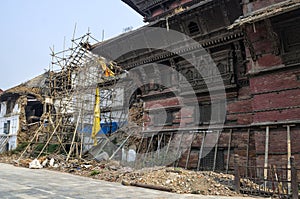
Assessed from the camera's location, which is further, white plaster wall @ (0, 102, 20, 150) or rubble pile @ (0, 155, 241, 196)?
white plaster wall @ (0, 102, 20, 150)

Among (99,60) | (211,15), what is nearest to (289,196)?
(211,15)

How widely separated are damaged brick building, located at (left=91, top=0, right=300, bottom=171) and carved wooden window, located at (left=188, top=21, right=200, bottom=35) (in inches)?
2.0

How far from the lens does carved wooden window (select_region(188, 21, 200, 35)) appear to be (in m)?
12.9

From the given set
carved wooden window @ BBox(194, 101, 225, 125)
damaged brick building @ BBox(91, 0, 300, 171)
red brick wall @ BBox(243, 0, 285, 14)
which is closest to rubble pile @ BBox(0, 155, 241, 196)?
damaged brick building @ BBox(91, 0, 300, 171)

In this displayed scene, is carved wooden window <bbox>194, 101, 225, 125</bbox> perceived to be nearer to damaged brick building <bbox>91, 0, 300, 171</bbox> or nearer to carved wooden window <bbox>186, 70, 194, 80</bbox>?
damaged brick building <bbox>91, 0, 300, 171</bbox>

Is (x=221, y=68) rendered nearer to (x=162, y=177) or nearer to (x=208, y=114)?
(x=208, y=114)

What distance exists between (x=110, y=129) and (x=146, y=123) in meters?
5.37

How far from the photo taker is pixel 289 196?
22.6 feet

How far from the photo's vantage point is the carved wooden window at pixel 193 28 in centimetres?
1285

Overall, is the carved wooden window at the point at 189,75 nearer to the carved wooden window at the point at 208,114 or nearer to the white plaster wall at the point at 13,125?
the carved wooden window at the point at 208,114

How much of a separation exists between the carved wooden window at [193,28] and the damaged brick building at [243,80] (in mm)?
51

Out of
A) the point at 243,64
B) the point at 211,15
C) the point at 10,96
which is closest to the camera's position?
the point at 243,64

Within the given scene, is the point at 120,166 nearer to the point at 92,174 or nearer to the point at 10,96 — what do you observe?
Result: the point at 92,174

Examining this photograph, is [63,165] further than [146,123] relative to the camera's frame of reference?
A: No
